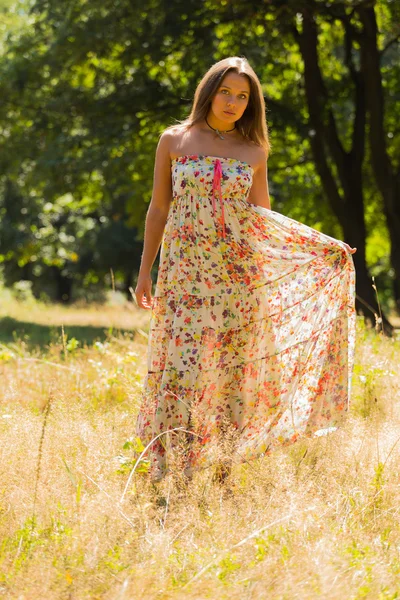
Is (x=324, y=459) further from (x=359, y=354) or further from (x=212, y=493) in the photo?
(x=359, y=354)

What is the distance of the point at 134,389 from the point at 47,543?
2.47 meters

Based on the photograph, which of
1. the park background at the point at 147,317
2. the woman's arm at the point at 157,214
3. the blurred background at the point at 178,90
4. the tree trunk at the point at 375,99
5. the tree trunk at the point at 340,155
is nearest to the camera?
the park background at the point at 147,317

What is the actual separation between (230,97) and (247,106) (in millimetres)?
162

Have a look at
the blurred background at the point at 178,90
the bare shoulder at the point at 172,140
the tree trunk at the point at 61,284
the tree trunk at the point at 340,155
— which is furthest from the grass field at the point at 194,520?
the tree trunk at the point at 61,284

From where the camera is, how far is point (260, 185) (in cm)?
435

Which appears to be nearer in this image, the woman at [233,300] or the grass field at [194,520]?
the grass field at [194,520]

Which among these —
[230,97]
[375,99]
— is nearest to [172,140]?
[230,97]

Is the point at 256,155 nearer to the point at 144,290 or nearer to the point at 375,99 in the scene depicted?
the point at 144,290

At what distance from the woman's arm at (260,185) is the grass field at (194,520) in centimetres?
127

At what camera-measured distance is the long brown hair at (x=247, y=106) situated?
417 cm

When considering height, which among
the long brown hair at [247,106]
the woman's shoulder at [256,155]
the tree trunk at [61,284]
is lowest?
the tree trunk at [61,284]

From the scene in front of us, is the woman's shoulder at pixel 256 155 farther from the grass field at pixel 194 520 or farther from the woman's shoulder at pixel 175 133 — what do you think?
the grass field at pixel 194 520

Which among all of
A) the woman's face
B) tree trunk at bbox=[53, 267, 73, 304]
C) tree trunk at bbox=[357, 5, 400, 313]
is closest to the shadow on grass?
tree trunk at bbox=[357, 5, 400, 313]

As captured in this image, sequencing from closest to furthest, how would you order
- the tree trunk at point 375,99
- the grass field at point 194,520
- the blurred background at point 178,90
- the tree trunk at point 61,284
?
the grass field at point 194,520
the tree trunk at point 375,99
the blurred background at point 178,90
the tree trunk at point 61,284
